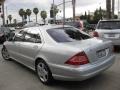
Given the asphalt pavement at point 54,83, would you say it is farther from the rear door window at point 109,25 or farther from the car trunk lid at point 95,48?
the rear door window at point 109,25

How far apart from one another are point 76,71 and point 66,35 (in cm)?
137

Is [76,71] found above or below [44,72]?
above

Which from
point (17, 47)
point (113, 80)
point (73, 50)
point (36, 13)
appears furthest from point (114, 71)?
point (36, 13)

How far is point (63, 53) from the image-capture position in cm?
503

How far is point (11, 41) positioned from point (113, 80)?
3.74 meters

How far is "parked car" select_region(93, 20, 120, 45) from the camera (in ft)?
32.6

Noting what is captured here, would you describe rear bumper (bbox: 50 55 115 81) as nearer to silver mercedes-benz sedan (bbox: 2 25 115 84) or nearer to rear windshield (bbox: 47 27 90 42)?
silver mercedes-benz sedan (bbox: 2 25 115 84)

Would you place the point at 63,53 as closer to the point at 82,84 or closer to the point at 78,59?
the point at 78,59

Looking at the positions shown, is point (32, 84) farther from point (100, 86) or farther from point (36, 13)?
point (36, 13)

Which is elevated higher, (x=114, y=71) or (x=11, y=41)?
(x=11, y=41)

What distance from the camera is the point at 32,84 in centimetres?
580

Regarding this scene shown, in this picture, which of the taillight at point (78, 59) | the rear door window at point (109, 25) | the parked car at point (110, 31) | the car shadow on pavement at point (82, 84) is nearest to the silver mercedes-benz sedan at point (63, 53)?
the taillight at point (78, 59)

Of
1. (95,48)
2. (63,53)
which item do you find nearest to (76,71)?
(63,53)

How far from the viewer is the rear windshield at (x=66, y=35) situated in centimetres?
569
